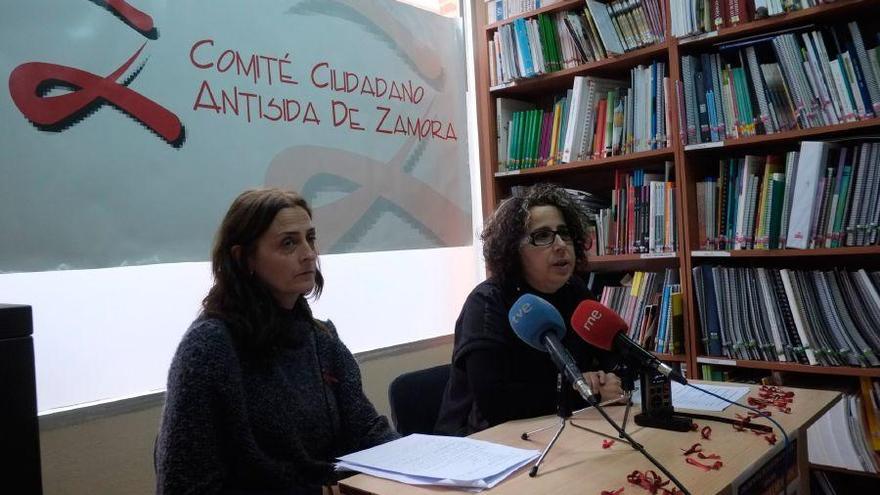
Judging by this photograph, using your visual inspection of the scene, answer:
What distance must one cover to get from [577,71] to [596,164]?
1.40 feet

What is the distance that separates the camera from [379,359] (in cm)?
263

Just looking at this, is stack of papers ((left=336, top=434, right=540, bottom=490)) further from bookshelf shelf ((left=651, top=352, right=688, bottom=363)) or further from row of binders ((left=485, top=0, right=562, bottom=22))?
row of binders ((left=485, top=0, right=562, bottom=22))

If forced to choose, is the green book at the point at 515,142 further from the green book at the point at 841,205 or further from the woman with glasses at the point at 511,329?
the green book at the point at 841,205

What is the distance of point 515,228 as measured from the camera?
1.98 meters

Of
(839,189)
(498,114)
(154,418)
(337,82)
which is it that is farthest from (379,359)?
(839,189)

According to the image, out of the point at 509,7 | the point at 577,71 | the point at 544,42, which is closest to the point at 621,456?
the point at 577,71

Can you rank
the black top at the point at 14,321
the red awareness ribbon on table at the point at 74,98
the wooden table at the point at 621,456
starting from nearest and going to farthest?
the black top at the point at 14,321, the wooden table at the point at 621,456, the red awareness ribbon on table at the point at 74,98

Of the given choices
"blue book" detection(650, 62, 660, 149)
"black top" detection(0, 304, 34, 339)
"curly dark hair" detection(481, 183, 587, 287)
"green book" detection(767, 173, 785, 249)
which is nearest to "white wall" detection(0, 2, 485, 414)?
A: "curly dark hair" detection(481, 183, 587, 287)

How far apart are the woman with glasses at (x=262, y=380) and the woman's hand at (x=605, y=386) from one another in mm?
523

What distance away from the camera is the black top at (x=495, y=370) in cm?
163

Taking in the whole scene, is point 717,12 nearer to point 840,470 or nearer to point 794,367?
point 794,367

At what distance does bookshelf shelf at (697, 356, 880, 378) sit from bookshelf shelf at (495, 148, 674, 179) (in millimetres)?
824

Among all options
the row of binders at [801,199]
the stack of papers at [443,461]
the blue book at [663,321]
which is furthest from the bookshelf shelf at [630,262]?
the stack of papers at [443,461]

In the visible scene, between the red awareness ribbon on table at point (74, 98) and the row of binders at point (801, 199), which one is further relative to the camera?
the row of binders at point (801, 199)
